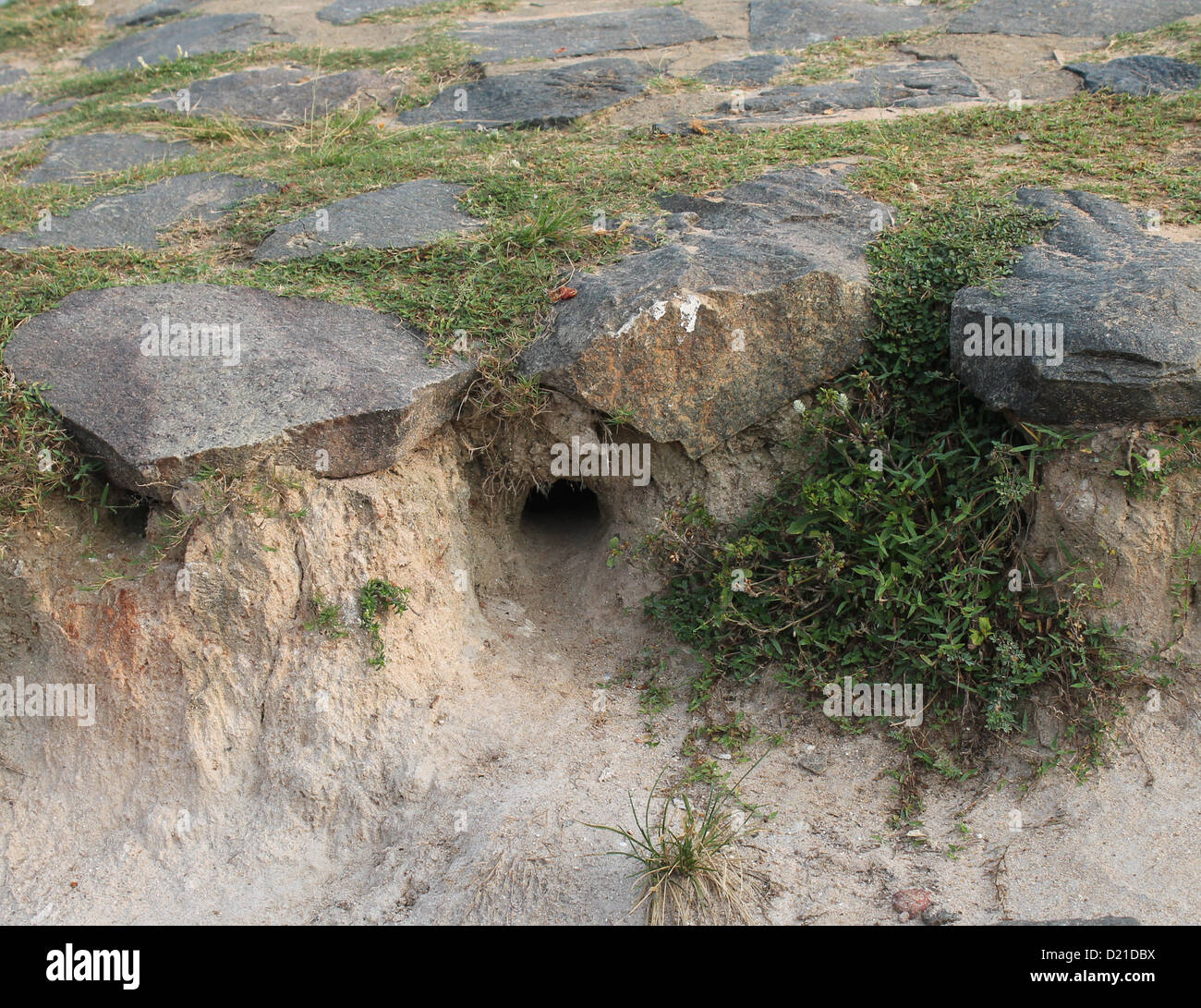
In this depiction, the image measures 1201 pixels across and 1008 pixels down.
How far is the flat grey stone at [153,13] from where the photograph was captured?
803 centimetres

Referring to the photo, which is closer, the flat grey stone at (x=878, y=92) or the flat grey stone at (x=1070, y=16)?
the flat grey stone at (x=878, y=92)

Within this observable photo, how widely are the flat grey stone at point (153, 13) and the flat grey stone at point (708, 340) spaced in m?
6.00

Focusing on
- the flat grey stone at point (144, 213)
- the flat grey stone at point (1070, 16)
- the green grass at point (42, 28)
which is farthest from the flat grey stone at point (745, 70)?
the green grass at point (42, 28)

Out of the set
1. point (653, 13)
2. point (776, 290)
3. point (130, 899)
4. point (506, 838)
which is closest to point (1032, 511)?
point (776, 290)

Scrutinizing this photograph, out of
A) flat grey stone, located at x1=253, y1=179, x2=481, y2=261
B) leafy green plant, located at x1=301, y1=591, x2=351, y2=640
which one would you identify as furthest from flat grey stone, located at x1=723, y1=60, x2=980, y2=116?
leafy green plant, located at x1=301, y1=591, x2=351, y2=640

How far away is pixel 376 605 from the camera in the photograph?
3.73 m

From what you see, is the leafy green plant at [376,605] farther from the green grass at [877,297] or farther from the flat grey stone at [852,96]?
the flat grey stone at [852,96]

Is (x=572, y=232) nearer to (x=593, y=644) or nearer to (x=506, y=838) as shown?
(x=593, y=644)

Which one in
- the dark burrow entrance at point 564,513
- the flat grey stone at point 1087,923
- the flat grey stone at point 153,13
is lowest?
the flat grey stone at point 1087,923

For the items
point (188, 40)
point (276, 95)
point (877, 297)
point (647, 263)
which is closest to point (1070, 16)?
point (877, 297)

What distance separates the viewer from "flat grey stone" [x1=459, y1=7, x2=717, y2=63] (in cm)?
659

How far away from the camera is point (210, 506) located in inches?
139

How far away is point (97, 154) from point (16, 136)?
0.91 meters

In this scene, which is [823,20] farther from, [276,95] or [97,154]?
[97,154]
